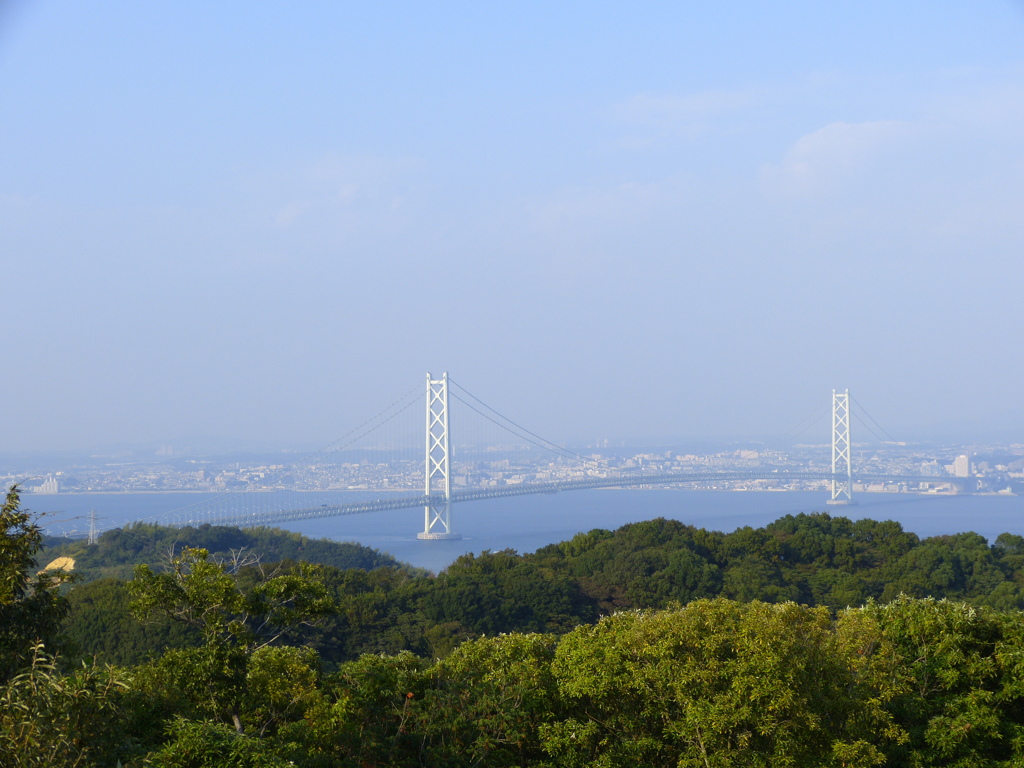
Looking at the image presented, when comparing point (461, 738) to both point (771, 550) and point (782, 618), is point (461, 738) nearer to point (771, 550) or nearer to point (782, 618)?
point (782, 618)

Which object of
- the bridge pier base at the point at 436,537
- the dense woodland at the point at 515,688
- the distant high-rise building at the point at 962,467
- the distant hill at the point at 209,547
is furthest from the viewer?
the distant high-rise building at the point at 962,467

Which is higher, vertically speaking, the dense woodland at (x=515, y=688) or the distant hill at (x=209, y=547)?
the dense woodland at (x=515, y=688)

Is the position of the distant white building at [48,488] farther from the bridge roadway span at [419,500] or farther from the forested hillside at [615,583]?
the forested hillside at [615,583]

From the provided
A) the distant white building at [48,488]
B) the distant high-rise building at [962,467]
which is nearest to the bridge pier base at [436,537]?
the distant white building at [48,488]

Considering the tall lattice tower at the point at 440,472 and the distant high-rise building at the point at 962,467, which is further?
the distant high-rise building at the point at 962,467

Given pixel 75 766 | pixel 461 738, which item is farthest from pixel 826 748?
pixel 75 766

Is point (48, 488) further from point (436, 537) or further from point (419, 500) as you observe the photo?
point (419, 500)

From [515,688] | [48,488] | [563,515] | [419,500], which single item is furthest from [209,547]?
[563,515]
